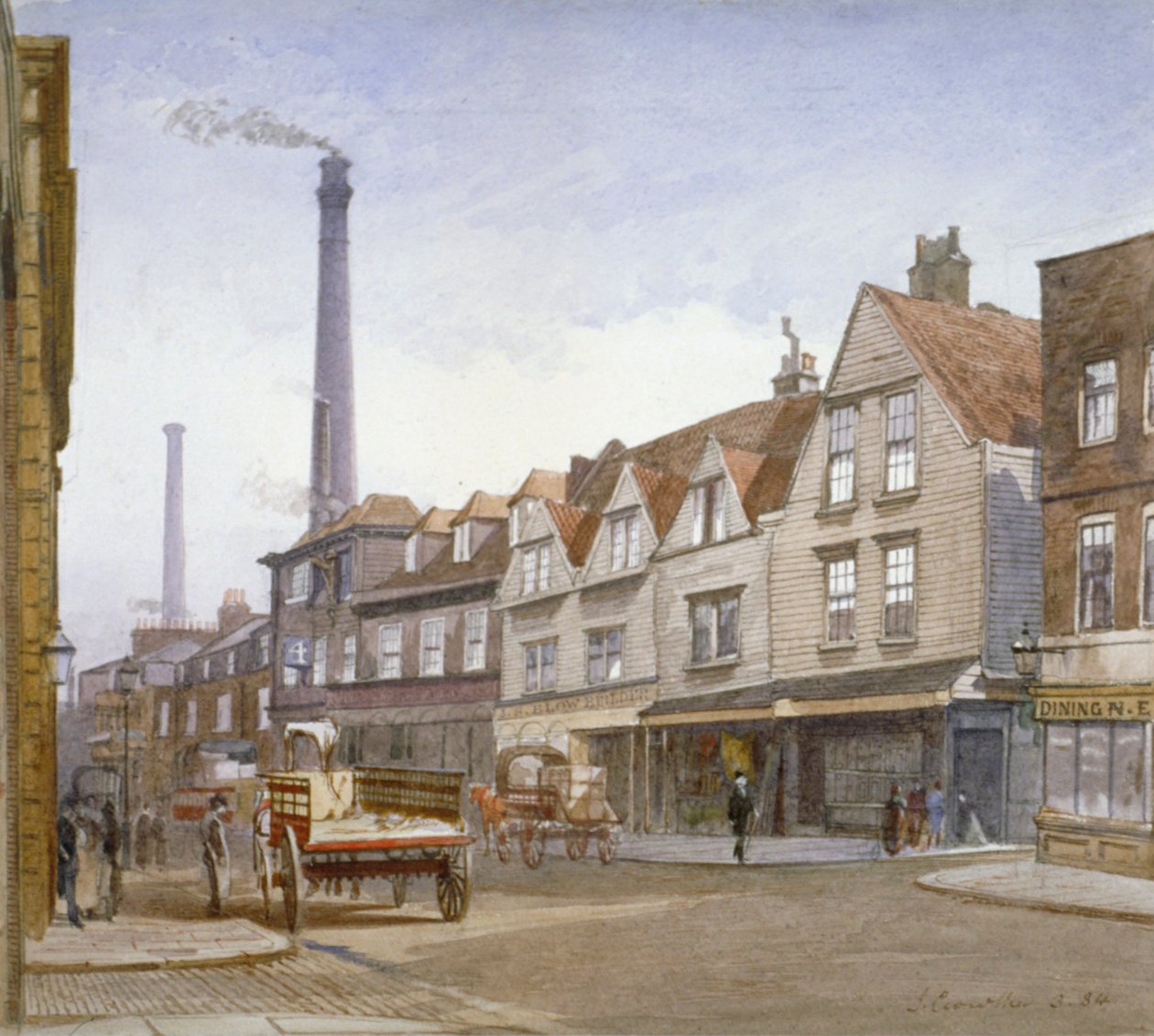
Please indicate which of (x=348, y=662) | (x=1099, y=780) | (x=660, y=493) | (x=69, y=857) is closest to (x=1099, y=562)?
(x=1099, y=780)

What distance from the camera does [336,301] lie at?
28.8 feet

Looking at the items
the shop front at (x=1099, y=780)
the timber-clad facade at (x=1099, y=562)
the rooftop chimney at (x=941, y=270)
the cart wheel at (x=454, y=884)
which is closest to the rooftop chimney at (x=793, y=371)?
the rooftop chimney at (x=941, y=270)

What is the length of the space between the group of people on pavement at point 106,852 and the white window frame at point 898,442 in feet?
14.2

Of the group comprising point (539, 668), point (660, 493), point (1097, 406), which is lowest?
point (539, 668)

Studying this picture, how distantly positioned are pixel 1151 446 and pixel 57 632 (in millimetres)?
5663

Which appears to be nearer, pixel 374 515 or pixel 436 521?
pixel 374 515

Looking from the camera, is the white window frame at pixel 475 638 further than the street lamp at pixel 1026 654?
Yes

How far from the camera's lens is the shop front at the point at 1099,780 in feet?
28.0

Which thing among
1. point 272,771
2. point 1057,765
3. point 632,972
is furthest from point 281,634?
point 1057,765

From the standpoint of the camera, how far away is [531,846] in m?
9.91

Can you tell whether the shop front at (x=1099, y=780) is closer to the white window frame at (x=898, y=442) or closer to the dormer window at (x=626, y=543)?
the white window frame at (x=898, y=442)

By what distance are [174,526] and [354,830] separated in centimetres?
183
